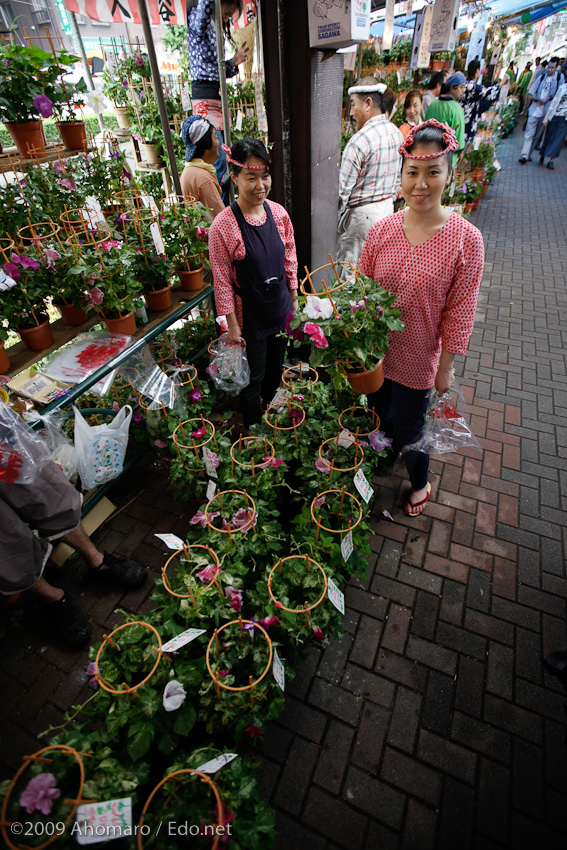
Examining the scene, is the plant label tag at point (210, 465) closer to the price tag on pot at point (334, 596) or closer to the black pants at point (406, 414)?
the price tag on pot at point (334, 596)

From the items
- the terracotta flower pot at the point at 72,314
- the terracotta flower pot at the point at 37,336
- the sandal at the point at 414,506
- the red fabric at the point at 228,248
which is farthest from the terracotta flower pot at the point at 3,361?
the sandal at the point at 414,506

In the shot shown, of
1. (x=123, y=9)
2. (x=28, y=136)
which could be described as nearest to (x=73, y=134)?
(x=28, y=136)

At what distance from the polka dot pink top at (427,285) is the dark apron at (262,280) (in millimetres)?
645

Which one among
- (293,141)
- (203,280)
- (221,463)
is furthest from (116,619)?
(293,141)

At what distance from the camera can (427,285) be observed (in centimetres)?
209

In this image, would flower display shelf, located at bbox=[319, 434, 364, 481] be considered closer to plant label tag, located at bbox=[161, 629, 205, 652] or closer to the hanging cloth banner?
plant label tag, located at bbox=[161, 629, 205, 652]

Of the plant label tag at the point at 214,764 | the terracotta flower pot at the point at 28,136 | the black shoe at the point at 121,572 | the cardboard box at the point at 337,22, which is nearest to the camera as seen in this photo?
the plant label tag at the point at 214,764

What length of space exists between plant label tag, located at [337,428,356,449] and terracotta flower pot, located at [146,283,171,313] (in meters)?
1.64

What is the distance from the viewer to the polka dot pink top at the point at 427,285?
78.9 inches

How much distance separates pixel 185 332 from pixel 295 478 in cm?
186

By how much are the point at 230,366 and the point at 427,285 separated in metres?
1.45

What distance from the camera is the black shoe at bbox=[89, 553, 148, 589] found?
8.42ft

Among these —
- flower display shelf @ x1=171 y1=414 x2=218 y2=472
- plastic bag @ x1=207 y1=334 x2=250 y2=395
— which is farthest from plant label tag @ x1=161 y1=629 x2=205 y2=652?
plastic bag @ x1=207 y1=334 x2=250 y2=395

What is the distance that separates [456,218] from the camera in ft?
6.61
